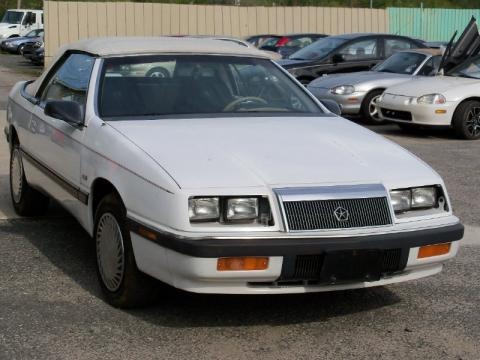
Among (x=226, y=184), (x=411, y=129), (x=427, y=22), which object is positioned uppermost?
(x=427, y=22)

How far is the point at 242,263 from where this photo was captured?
14.0 ft

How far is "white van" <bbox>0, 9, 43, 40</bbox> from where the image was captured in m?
Answer: 41.6

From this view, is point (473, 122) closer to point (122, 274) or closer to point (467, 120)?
point (467, 120)

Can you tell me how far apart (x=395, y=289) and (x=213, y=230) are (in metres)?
1.61

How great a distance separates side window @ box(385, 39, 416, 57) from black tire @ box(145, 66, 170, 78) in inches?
487

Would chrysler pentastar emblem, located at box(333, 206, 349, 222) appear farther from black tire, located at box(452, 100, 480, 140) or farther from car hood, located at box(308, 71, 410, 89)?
car hood, located at box(308, 71, 410, 89)

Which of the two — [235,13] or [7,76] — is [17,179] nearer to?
[7,76]

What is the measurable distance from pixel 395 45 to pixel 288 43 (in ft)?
21.6

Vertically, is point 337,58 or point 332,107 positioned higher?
point 332,107

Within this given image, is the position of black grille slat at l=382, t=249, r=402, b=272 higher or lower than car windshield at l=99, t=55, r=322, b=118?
lower

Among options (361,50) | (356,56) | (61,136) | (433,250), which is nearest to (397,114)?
(356,56)

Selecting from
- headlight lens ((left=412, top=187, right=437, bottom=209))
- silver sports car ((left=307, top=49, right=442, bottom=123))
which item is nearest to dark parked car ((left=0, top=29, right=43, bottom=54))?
silver sports car ((left=307, top=49, right=442, bottom=123))

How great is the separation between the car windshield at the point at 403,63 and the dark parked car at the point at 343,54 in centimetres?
161

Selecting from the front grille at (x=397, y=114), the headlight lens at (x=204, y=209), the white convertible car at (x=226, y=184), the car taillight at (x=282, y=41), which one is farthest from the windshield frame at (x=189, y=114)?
the car taillight at (x=282, y=41)
